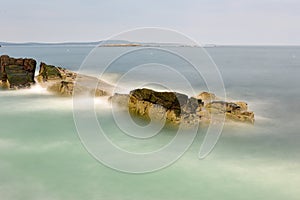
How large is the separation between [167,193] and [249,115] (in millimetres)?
8462

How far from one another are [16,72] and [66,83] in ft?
19.7

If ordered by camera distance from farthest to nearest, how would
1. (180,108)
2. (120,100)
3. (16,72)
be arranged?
(16,72) < (120,100) < (180,108)

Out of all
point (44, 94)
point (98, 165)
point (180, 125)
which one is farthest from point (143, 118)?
point (44, 94)

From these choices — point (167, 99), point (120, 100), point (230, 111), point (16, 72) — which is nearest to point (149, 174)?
point (167, 99)

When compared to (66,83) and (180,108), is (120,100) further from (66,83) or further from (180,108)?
(66,83)

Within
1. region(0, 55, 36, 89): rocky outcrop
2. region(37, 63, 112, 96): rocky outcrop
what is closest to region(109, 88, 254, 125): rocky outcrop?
region(37, 63, 112, 96): rocky outcrop

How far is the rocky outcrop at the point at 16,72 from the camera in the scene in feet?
79.9

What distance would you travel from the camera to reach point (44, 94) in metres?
21.8

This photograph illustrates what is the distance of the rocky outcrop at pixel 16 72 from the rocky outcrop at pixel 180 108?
39.7 ft

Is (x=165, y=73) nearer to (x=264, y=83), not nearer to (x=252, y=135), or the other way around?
(x=264, y=83)

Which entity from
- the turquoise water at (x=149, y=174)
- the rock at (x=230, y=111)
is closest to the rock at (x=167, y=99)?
the rock at (x=230, y=111)

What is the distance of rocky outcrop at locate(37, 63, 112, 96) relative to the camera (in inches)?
822

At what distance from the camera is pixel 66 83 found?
22484mm

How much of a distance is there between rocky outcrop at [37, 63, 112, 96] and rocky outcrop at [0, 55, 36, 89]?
1.05 metres
